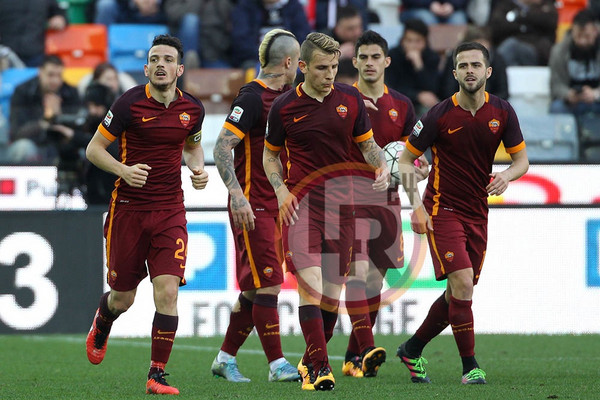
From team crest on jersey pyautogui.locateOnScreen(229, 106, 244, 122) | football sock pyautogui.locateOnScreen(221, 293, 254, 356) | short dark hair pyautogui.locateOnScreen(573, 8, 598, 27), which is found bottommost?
football sock pyautogui.locateOnScreen(221, 293, 254, 356)

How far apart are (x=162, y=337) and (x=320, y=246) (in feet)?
3.81

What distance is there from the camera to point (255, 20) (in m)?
16.0

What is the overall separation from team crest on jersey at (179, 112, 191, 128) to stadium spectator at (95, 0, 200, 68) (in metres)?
8.56

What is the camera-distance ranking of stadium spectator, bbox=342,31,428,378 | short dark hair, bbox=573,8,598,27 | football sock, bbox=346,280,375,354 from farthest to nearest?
short dark hair, bbox=573,8,598,27
stadium spectator, bbox=342,31,428,378
football sock, bbox=346,280,375,354

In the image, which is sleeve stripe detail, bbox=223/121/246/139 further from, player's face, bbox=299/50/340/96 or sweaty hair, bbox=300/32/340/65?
sweaty hair, bbox=300/32/340/65

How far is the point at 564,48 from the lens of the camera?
15070 millimetres

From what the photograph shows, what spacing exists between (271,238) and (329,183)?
0.72 m

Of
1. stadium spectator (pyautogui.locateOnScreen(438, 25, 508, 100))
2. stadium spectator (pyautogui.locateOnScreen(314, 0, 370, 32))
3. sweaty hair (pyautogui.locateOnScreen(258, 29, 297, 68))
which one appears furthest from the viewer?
stadium spectator (pyautogui.locateOnScreen(314, 0, 370, 32))

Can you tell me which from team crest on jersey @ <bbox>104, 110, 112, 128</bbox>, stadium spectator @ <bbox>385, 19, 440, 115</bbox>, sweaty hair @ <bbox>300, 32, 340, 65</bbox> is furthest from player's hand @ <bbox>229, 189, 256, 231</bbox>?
stadium spectator @ <bbox>385, 19, 440, 115</bbox>

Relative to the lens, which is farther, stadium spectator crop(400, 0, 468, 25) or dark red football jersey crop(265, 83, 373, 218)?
stadium spectator crop(400, 0, 468, 25)

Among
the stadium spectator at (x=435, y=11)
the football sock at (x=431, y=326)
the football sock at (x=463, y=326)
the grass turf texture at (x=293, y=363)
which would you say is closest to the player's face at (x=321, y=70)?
the football sock at (x=463, y=326)

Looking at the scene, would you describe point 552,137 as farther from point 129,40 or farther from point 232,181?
point 129,40

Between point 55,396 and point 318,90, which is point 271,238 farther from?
point 55,396

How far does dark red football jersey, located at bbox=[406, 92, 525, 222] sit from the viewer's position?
769 cm
